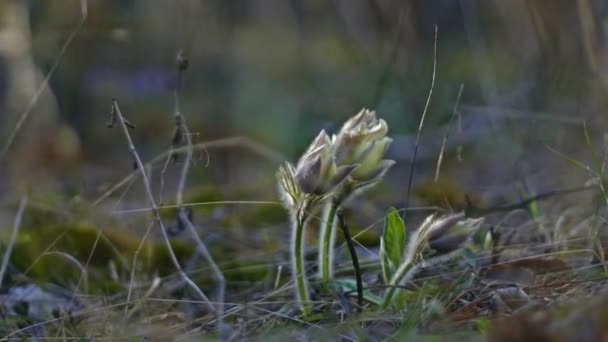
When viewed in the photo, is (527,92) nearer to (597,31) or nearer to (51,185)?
(597,31)

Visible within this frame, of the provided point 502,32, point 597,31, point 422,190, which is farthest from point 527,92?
point 502,32

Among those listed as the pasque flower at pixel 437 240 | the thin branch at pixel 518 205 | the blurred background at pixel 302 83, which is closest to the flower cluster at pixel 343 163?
the pasque flower at pixel 437 240

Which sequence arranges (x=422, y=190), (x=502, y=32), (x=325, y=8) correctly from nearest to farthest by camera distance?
(x=422, y=190) → (x=502, y=32) → (x=325, y=8)

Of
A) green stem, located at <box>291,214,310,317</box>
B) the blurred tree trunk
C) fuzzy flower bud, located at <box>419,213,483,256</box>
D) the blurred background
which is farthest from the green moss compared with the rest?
the blurred tree trunk

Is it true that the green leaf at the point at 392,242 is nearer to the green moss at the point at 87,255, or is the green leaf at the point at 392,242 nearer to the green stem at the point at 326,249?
the green stem at the point at 326,249

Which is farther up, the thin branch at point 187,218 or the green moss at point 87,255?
the thin branch at point 187,218

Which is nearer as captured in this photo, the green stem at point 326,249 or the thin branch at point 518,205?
the green stem at point 326,249

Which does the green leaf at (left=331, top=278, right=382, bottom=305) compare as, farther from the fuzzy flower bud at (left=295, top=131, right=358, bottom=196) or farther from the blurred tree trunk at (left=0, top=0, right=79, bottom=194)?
the blurred tree trunk at (left=0, top=0, right=79, bottom=194)

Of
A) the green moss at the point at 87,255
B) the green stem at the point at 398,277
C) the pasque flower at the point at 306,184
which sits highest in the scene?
the pasque flower at the point at 306,184
